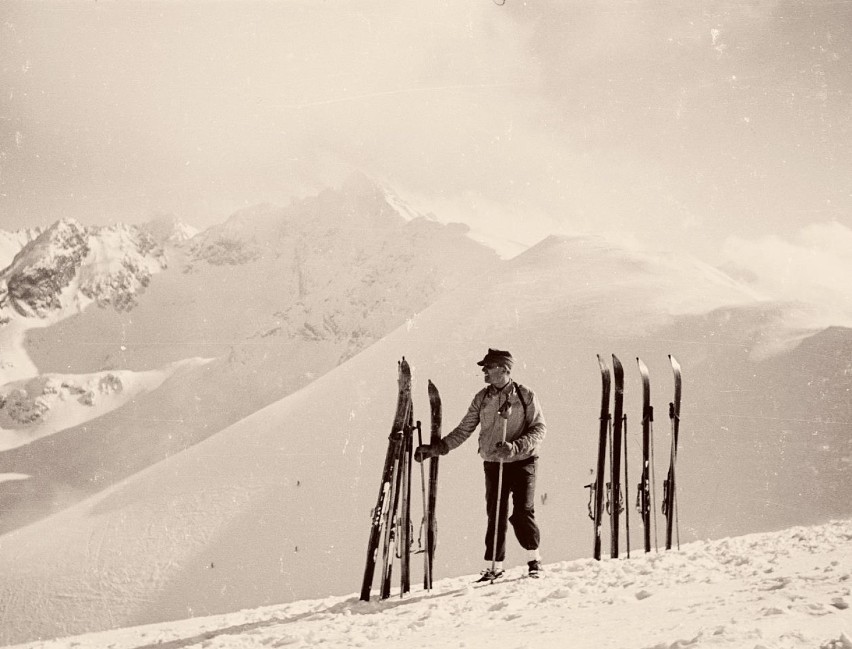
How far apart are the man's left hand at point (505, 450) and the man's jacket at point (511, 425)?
2 centimetres

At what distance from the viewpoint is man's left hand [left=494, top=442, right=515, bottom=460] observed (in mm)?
7766

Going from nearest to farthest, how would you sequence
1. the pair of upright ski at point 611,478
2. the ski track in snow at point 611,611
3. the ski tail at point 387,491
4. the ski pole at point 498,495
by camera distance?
1. the ski track in snow at point 611,611
2. the ski pole at point 498,495
3. the ski tail at point 387,491
4. the pair of upright ski at point 611,478

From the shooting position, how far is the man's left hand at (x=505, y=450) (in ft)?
25.5

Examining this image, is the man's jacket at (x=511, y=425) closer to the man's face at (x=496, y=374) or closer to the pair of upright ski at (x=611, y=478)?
the man's face at (x=496, y=374)

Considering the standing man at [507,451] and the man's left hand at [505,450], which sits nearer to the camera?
the man's left hand at [505,450]

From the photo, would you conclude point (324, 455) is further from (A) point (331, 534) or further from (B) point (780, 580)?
(B) point (780, 580)

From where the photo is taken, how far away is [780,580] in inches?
226

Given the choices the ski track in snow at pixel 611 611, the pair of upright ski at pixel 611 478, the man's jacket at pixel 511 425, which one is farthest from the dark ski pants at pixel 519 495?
the pair of upright ski at pixel 611 478

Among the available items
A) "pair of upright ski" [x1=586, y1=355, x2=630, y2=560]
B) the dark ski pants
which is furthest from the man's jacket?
"pair of upright ski" [x1=586, y1=355, x2=630, y2=560]

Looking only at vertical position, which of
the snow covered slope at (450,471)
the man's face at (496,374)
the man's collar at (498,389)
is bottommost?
the snow covered slope at (450,471)

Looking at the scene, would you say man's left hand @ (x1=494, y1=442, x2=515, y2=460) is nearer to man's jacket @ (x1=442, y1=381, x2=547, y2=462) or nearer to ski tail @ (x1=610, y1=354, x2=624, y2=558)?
man's jacket @ (x1=442, y1=381, x2=547, y2=462)

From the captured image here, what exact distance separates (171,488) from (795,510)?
2105cm

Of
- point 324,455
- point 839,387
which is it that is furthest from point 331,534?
point 839,387

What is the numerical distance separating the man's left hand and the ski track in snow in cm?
127
